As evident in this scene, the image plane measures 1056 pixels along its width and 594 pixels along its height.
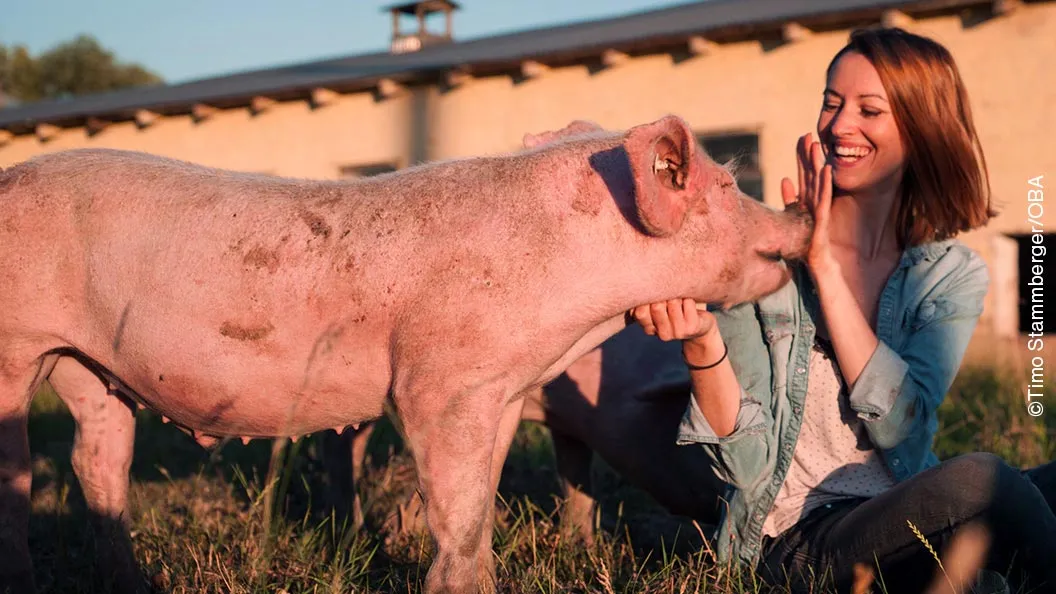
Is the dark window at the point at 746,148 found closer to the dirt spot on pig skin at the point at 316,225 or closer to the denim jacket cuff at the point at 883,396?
the denim jacket cuff at the point at 883,396

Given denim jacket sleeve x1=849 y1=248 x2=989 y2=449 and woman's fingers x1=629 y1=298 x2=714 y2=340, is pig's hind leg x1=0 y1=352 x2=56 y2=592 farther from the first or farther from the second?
denim jacket sleeve x1=849 y1=248 x2=989 y2=449

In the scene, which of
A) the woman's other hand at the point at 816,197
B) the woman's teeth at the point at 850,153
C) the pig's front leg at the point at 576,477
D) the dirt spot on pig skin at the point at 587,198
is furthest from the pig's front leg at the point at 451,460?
the woman's teeth at the point at 850,153

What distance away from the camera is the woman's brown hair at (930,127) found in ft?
10.3

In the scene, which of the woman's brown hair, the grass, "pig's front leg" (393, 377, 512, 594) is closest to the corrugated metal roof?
the grass

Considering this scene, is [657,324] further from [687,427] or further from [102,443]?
[102,443]

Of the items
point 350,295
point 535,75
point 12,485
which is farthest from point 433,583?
point 535,75

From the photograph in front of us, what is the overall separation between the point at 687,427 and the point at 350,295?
3.69 feet

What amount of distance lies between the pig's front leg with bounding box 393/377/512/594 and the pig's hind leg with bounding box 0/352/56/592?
105 centimetres

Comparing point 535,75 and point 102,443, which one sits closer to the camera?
point 102,443

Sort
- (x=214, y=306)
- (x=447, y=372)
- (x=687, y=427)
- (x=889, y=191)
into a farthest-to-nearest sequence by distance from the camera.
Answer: (x=889, y=191)
(x=687, y=427)
(x=214, y=306)
(x=447, y=372)

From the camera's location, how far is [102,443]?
9.77 ft

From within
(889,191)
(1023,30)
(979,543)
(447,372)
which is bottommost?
(979,543)

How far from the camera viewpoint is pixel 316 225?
2.43m

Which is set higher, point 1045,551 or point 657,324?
point 657,324
